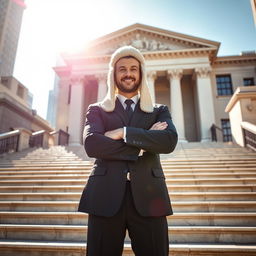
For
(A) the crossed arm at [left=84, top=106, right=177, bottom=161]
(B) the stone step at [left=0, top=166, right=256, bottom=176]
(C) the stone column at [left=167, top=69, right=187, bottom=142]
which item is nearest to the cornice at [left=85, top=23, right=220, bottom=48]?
(C) the stone column at [left=167, top=69, right=187, bottom=142]

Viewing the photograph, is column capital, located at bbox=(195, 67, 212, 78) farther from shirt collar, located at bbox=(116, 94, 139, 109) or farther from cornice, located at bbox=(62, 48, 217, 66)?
shirt collar, located at bbox=(116, 94, 139, 109)

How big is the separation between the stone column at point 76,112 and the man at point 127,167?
58.9 ft

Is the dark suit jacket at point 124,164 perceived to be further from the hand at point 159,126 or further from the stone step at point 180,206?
the stone step at point 180,206

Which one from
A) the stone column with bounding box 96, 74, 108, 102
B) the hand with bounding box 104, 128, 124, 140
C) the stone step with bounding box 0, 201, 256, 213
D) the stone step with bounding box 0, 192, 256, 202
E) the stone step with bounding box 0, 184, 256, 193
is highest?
the stone column with bounding box 96, 74, 108, 102

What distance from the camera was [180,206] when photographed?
4.41 metres

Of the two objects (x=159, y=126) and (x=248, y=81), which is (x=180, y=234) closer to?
(x=159, y=126)

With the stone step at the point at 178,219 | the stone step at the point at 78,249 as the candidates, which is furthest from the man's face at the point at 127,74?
the stone step at the point at 178,219

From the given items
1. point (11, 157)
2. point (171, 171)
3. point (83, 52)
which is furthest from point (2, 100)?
point (171, 171)

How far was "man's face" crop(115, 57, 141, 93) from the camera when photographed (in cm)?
193

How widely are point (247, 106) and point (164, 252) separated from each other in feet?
32.7

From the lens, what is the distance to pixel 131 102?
199cm

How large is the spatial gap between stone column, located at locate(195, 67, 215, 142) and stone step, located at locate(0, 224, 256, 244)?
14728mm

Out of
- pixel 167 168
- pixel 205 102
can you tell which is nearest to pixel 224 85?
pixel 205 102

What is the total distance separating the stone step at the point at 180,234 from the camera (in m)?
3.51
